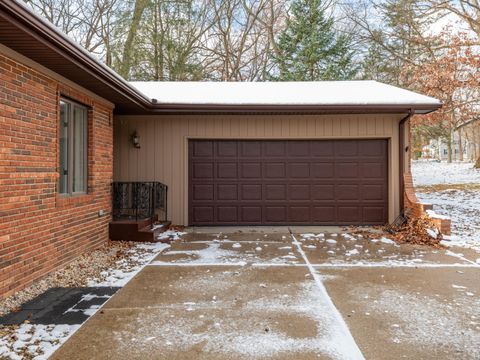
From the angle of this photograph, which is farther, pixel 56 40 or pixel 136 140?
pixel 136 140

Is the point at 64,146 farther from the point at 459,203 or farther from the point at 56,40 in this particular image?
the point at 459,203

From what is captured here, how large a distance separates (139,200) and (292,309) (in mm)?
5346

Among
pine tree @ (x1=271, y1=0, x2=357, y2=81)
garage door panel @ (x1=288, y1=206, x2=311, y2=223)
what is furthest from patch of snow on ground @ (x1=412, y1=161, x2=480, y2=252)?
pine tree @ (x1=271, y1=0, x2=357, y2=81)

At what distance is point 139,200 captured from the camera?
7965 millimetres

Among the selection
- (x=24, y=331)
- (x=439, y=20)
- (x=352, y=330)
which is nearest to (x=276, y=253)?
(x=352, y=330)

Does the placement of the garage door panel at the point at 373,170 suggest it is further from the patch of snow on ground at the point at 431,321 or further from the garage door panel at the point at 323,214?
the patch of snow on ground at the point at 431,321

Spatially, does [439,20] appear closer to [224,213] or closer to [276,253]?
[224,213]

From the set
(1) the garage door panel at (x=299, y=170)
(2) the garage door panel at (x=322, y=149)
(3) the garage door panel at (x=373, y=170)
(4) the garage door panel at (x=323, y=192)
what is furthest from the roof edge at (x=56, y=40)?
(3) the garage door panel at (x=373, y=170)

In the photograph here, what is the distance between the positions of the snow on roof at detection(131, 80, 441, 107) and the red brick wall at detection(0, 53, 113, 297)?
302cm

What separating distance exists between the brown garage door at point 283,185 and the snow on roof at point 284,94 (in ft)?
3.51

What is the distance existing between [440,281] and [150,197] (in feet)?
18.4

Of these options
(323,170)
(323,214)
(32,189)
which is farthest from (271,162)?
(32,189)

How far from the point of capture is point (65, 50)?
4.01 m

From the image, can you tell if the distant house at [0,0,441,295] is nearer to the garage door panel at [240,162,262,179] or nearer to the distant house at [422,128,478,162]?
the garage door panel at [240,162,262,179]
